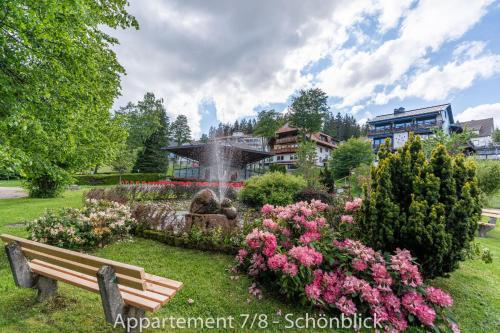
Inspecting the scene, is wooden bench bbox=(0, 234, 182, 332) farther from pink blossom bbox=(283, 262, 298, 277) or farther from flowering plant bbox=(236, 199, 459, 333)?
flowering plant bbox=(236, 199, 459, 333)

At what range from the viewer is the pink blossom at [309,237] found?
3.38 m

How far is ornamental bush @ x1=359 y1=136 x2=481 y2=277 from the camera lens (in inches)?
125

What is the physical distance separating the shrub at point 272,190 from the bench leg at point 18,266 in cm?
857

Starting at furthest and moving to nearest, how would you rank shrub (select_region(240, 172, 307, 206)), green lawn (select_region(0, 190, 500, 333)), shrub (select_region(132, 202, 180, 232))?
shrub (select_region(240, 172, 307, 206))
shrub (select_region(132, 202, 180, 232))
green lawn (select_region(0, 190, 500, 333))

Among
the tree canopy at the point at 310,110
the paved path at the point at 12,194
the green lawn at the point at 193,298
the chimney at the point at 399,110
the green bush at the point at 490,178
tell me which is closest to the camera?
the green lawn at the point at 193,298

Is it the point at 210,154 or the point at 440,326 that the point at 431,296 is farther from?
the point at 210,154

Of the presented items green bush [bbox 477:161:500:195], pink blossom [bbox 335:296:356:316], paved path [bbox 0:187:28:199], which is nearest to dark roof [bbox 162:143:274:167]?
paved path [bbox 0:187:28:199]

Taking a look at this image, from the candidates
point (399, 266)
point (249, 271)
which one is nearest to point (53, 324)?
point (249, 271)

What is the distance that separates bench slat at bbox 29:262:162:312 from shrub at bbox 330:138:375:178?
2988cm

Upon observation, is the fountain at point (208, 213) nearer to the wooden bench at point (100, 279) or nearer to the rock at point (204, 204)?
the rock at point (204, 204)

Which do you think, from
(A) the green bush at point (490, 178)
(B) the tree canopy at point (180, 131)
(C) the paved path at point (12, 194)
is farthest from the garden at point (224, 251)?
(B) the tree canopy at point (180, 131)

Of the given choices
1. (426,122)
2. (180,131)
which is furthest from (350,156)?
(180,131)

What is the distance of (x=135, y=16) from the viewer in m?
8.72

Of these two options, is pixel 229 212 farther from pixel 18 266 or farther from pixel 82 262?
pixel 82 262
